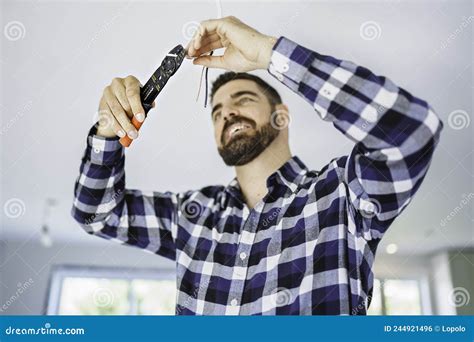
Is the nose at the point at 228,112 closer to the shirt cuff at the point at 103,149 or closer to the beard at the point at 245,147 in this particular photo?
the beard at the point at 245,147

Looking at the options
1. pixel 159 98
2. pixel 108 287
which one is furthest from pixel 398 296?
pixel 159 98

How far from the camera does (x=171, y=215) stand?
97 cm

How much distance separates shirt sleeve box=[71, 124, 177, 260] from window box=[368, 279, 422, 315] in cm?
186

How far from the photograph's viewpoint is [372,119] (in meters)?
0.60

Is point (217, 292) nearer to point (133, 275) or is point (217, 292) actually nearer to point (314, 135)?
point (314, 135)

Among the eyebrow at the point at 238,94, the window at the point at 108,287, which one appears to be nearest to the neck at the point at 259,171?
the eyebrow at the point at 238,94

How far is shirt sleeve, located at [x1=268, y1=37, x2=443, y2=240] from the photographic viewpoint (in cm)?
59

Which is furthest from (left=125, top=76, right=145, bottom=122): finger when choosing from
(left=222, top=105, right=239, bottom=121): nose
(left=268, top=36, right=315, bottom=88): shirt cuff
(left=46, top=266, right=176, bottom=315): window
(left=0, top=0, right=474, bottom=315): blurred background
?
(left=46, top=266, right=176, bottom=315): window

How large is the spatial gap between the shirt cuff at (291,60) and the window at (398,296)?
84.2 inches

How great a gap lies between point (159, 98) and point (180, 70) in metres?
0.14

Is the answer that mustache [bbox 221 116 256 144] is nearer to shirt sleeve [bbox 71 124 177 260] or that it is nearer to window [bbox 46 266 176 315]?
shirt sleeve [bbox 71 124 177 260]

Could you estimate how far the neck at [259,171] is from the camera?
3.23 ft
